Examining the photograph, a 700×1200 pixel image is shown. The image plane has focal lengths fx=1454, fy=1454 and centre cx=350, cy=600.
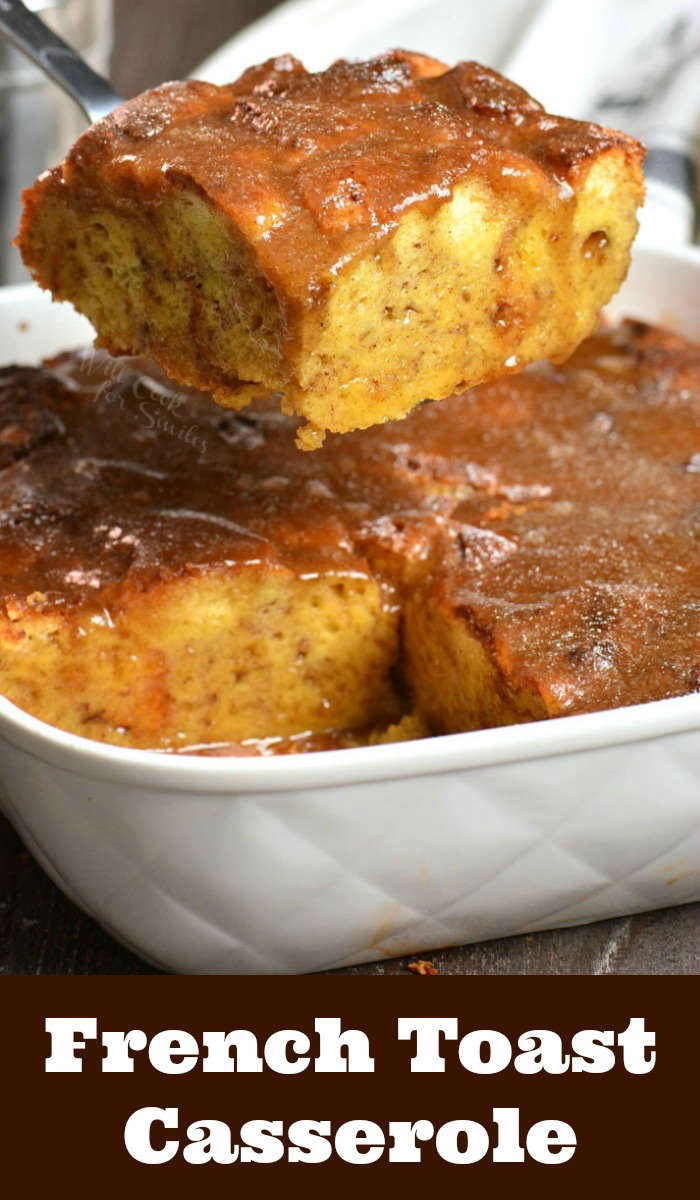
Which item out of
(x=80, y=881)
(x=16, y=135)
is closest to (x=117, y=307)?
(x=80, y=881)

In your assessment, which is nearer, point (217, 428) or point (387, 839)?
point (387, 839)

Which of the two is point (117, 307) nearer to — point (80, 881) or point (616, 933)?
point (80, 881)

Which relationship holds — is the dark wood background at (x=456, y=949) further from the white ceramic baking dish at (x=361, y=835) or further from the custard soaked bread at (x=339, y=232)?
the custard soaked bread at (x=339, y=232)

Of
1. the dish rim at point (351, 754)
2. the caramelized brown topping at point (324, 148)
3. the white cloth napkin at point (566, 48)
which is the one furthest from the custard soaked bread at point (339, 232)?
the white cloth napkin at point (566, 48)

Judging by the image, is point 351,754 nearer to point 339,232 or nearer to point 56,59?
point 339,232


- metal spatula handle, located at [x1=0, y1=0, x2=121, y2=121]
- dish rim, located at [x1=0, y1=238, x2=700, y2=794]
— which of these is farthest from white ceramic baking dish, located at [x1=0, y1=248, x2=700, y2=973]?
metal spatula handle, located at [x1=0, y1=0, x2=121, y2=121]

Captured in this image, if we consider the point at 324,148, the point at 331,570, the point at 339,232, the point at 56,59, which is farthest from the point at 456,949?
the point at 56,59

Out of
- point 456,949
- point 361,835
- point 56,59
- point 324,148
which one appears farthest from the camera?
point 56,59
